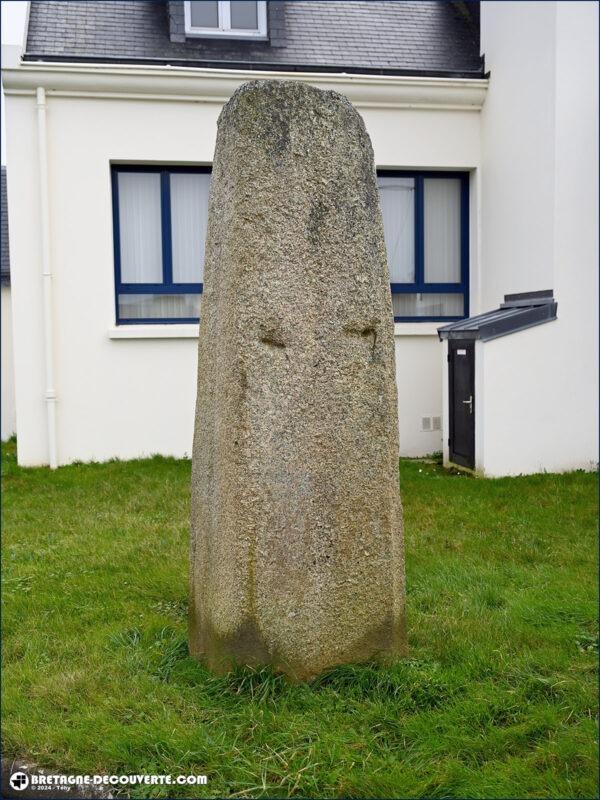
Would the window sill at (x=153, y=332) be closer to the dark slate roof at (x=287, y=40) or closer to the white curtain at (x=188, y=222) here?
the white curtain at (x=188, y=222)

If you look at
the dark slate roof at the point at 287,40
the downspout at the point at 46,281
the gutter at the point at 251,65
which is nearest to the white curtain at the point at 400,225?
the gutter at the point at 251,65

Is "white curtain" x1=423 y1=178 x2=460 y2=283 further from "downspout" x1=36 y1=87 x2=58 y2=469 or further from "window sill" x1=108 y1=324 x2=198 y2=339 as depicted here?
"downspout" x1=36 y1=87 x2=58 y2=469

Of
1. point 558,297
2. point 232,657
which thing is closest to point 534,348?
point 558,297

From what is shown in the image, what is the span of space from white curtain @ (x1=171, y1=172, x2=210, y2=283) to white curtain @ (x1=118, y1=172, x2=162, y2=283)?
23 centimetres

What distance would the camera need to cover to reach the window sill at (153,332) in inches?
445

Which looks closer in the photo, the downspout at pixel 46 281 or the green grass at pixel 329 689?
the green grass at pixel 329 689

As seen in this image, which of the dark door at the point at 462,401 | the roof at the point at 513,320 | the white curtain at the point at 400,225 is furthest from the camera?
the white curtain at the point at 400,225

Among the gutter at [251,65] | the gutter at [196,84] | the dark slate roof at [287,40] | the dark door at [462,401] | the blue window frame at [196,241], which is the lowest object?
the dark door at [462,401]

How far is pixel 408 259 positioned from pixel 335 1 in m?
4.35

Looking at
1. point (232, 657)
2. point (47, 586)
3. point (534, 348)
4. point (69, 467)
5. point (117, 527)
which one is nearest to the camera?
point (232, 657)

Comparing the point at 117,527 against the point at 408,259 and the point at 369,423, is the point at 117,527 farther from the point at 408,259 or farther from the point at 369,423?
the point at 408,259

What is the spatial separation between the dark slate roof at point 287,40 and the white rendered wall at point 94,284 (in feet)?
2.47

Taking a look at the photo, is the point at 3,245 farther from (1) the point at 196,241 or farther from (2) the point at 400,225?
(2) the point at 400,225

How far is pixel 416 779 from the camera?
334 centimetres
